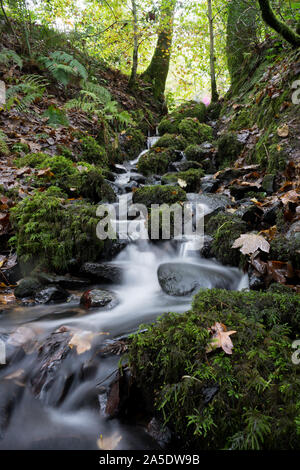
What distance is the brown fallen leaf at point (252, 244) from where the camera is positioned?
2764 millimetres

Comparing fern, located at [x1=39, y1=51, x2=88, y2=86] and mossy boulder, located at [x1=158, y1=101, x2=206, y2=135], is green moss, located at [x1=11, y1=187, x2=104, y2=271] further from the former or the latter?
mossy boulder, located at [x1=158, y1=101, x2=206, y2=135]

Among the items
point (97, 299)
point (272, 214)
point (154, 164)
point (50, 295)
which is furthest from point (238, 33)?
point (50, 295)

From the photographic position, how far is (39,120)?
258 inches

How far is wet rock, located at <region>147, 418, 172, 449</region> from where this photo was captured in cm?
152

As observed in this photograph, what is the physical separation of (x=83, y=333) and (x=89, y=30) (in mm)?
12840

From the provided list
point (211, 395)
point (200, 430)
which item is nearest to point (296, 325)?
point (211, 395)

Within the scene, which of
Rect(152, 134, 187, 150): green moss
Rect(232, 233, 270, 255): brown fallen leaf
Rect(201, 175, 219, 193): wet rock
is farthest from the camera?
Rect(152, 134, 187, 150): green moss

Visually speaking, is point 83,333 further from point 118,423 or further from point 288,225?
point 288,225

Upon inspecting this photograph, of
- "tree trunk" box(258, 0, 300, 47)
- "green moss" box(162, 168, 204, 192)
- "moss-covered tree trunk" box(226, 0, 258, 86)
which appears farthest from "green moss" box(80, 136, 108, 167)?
"moss-covered tree trunk" box(226, 0, 258, 86)

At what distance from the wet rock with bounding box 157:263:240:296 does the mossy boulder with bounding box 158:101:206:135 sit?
6747mm

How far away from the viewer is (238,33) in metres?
9.34

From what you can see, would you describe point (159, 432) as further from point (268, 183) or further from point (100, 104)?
point (100, 104)

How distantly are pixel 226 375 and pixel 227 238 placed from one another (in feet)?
7.05

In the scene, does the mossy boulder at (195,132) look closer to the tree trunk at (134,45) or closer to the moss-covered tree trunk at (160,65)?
the tree trunk at (134,45)
